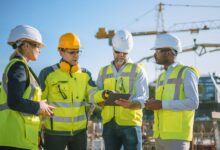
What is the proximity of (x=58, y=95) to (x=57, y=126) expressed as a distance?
0.42 m

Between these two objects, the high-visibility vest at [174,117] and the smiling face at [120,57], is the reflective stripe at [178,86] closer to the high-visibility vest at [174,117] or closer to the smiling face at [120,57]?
the high-visibility vest at [174,117]

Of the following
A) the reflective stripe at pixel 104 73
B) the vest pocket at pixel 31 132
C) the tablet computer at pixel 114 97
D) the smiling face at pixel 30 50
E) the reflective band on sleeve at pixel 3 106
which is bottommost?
the vest pocket at pixel 31 132

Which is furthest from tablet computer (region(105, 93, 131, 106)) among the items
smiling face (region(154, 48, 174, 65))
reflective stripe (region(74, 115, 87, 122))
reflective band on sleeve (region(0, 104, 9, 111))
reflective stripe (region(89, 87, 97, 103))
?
reflective band on sleeve (region(0, 104, 9, 111))

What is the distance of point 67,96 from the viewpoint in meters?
5.72

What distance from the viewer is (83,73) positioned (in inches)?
236

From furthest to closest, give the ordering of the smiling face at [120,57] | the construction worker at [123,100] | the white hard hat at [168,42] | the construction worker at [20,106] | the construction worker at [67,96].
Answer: the smiling face at [120,57]
the white hard hat at [168,42]
the construction worker at [123,100]
the construction worker at [67,96]
the construction worker at [20,106]

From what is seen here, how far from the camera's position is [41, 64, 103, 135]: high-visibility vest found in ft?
18.5

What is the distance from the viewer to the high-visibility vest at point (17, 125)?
447cm

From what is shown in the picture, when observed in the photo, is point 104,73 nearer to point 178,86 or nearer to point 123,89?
point 123,89

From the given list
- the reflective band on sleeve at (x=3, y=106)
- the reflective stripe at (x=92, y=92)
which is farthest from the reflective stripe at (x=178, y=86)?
the reflective band on sleeve at (x=3, y=106)

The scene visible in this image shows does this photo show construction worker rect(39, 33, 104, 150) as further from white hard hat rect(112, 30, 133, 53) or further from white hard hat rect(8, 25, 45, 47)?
white hard hat rect(8, 25, 45, 47)

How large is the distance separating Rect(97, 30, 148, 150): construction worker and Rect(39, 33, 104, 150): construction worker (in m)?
0.28

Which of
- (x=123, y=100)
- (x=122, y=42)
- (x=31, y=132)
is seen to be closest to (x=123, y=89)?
(x=123, y=100)

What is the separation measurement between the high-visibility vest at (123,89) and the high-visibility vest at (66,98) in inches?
10.1
